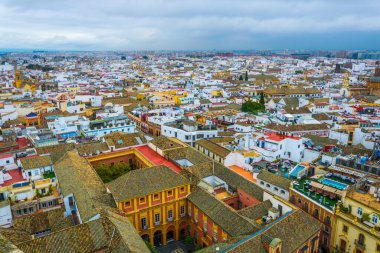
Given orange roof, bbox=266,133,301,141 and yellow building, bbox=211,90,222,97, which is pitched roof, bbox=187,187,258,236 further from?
yellow building, bbox=211,90,222,97

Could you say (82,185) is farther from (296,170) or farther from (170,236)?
(296,170)

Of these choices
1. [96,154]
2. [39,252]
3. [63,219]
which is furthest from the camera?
[96,154]

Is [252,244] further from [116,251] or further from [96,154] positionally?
[96,154]

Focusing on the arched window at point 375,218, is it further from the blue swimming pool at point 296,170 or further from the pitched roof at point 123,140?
the pitched roof at point 123,140

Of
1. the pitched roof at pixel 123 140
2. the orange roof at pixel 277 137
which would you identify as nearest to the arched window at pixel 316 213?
the orange roof at pixel 277 137

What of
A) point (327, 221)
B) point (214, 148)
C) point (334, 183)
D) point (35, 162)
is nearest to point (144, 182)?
point (35, 162)

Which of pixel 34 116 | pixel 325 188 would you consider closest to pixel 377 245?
pixel 325 188
